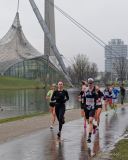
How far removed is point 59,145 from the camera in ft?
40.6

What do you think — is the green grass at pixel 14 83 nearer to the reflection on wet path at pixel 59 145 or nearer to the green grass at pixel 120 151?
the reflection on wet path at pixel 59 145

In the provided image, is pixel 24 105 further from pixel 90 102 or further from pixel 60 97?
pixel 90 102

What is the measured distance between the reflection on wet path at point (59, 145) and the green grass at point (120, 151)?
30cm

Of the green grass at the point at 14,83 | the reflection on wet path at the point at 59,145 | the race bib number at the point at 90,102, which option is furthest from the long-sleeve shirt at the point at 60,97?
the green grass at the point at 14,83

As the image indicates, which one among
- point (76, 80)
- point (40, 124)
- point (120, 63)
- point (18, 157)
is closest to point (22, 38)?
point (76, 80)

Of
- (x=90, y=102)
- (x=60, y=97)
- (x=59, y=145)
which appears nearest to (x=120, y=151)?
(x=59, y=145)

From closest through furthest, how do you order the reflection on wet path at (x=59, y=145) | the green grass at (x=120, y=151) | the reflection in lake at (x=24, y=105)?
the green grass at (x=120, y=151)
the reflection on wet path at (x=59, y=145)
the reflection in lake at (x=24, y=105)

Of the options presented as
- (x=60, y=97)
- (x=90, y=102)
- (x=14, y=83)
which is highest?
(x=14, y=83)

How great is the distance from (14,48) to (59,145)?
118 metres

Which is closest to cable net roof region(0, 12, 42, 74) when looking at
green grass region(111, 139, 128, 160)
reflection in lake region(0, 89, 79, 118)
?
reflection in lake region(0, 89, 79, 118)

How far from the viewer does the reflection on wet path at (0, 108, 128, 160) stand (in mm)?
10609

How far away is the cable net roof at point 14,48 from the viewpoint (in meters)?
127

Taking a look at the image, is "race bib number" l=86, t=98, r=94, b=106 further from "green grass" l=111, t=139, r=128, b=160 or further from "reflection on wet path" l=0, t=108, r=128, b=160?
"green grass" l=111, t=139, r=128, b=160

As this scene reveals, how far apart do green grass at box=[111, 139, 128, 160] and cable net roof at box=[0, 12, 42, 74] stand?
372 ft
